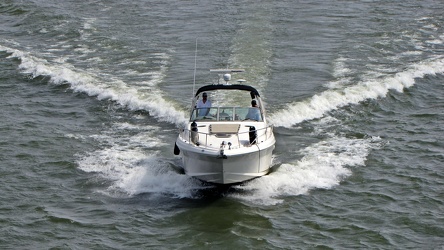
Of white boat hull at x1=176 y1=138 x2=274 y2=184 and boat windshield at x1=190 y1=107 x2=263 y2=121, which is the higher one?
boat windshield at x1=190 y1=107 x2=263 y2=121

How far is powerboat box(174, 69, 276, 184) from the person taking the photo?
62.1 ft

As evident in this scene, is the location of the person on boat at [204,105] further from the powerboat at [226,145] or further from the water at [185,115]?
the water at [185,115]

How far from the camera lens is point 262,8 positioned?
37.6 meters

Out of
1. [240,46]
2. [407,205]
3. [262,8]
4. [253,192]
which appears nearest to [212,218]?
[253,192]

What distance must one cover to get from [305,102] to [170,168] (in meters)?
6.76

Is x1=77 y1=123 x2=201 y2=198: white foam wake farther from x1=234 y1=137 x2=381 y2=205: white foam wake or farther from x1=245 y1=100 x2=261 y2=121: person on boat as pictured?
x1=245 y1=100 x2=261 y2=121: person on boat

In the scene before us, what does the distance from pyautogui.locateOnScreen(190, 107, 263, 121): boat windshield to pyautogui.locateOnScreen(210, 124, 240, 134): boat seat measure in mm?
589

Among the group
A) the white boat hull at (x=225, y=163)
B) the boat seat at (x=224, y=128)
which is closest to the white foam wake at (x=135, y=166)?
Result: the white boat hull at (x=225, y=163)

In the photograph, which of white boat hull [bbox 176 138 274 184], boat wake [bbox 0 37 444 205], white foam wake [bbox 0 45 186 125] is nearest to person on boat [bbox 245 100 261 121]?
white boat hull [bbox 176 138 274 184]

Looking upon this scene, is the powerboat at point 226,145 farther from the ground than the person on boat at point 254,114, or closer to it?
closer to it

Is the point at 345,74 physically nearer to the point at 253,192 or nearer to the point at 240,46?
the point at 240,46

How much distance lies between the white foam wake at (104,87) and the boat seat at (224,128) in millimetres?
4627

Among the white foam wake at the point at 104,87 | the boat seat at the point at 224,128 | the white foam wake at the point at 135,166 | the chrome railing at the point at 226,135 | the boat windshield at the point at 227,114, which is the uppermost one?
the boat windshield at the point at 227,114

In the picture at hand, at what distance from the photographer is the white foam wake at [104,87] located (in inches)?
1019
